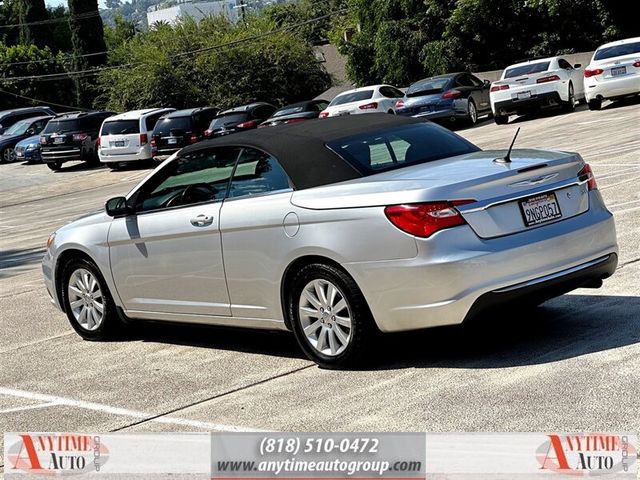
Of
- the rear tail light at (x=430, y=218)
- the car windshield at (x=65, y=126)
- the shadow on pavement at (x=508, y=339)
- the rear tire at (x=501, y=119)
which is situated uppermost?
the rear tail light at (x=430, y=218)

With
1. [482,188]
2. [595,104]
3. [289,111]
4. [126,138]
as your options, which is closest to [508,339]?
[482,188]

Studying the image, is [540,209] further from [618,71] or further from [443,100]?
[443,100]

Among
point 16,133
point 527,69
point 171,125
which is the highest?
point 527,69

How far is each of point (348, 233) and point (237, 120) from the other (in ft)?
91.0

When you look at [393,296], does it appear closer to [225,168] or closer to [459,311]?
[459,311]

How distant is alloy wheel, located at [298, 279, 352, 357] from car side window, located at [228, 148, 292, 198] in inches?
29.7

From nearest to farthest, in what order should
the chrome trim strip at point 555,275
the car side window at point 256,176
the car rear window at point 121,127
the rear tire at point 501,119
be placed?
the chrome trim strip at point 555,275, the car side window at point 256,176, the rear tire at point 501,119, the car rear window at point 121,127

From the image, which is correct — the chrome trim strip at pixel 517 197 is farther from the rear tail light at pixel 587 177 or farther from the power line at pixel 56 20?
the power line at pixel 56 20

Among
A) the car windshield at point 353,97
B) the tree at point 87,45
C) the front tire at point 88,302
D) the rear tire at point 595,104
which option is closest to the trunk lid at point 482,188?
the front tire at point 88,302

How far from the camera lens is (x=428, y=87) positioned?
31672 millimetres

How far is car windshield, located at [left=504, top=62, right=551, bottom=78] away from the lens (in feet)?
97.6

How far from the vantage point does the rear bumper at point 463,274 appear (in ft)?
21.9

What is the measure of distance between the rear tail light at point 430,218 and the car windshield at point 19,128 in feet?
131

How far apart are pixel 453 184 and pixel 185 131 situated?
28139mm
